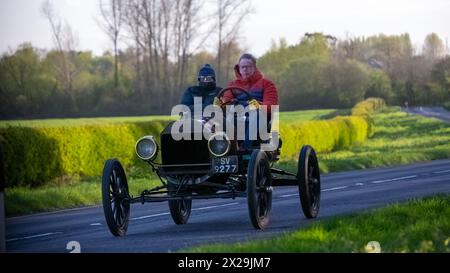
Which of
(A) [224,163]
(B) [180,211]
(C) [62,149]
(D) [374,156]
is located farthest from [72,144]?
(A) [224,163]

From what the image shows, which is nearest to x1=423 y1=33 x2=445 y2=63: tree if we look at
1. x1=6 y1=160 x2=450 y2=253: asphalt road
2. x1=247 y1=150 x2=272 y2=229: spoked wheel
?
x1=247 y1=150 x2=272 y2=229: spoked wheel

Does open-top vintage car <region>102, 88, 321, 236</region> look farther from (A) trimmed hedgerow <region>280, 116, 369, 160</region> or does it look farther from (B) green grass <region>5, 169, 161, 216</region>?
(A) trimmed hedgerow <region>280, 116, 369, 160</region>

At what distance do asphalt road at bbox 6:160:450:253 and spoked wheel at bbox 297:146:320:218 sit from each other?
157mm

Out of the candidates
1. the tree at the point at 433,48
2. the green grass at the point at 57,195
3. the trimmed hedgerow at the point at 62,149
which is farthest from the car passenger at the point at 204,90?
the trimmed hedgerow at the point at 62,149

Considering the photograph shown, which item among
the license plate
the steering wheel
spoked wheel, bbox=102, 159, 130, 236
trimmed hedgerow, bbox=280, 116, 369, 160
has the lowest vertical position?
trimmed hedgerow, bbox=280, 116, 369, 160

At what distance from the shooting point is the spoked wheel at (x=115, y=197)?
10398 millimetres

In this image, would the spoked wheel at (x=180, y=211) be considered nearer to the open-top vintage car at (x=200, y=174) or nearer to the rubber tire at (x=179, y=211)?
the rubber tire at (x=179, y=211)

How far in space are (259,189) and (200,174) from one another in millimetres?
810

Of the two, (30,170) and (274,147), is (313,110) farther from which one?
(30,170)

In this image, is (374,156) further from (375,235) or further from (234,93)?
(375,235)

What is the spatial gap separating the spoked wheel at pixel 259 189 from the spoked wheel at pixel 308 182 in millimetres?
742

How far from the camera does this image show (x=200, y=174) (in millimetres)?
11133

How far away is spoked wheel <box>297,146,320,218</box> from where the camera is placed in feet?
38.1
